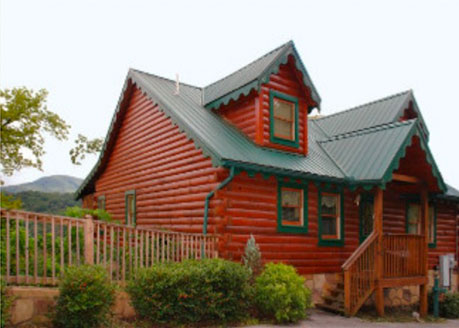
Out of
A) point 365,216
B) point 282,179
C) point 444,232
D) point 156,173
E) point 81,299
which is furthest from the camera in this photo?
point 444,232

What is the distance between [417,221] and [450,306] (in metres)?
3.52

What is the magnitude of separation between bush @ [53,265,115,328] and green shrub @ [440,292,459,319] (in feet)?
42.9

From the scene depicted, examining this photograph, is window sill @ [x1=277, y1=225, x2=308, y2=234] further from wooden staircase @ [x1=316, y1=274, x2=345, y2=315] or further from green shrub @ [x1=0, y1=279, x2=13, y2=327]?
green shrub @ [x1=0, y1=279, x2=13, y2=327]

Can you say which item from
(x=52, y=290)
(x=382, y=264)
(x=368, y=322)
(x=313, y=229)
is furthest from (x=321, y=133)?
(x=52, y=290)

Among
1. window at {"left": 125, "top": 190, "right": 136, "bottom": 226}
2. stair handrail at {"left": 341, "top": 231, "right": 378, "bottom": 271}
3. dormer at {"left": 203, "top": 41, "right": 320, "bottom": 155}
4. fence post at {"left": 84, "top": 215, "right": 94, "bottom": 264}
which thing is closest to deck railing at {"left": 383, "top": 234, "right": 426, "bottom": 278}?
stair handrail at {"left": 341, "top": 231, "right": 378, "bottom": 271}

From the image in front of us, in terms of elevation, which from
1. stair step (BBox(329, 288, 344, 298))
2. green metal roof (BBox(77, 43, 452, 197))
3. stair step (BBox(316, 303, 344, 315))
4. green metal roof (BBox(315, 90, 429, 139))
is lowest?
stair step (BBox(316, 303, 344, 315))

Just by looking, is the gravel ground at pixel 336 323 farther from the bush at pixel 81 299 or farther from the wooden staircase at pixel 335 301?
the bush at pixel 81 299

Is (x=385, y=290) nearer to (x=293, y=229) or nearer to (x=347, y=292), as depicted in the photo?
(x=347, y=292)

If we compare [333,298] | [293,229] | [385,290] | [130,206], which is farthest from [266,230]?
[130,206]

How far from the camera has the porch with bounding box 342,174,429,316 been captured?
39.3 feet

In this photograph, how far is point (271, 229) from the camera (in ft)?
40.3

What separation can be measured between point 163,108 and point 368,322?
8.69 meters

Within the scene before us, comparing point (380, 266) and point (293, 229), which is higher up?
point (293, 229)

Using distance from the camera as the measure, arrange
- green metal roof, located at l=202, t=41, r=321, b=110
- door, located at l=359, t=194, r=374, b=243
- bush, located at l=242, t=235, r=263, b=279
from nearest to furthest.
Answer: bush, located at l=242, t=235, r=263, b=279 < green metal roof, located at l=202, t=41, r=321, b=110 < door, located at l=359, t=194, r=374, b=243
